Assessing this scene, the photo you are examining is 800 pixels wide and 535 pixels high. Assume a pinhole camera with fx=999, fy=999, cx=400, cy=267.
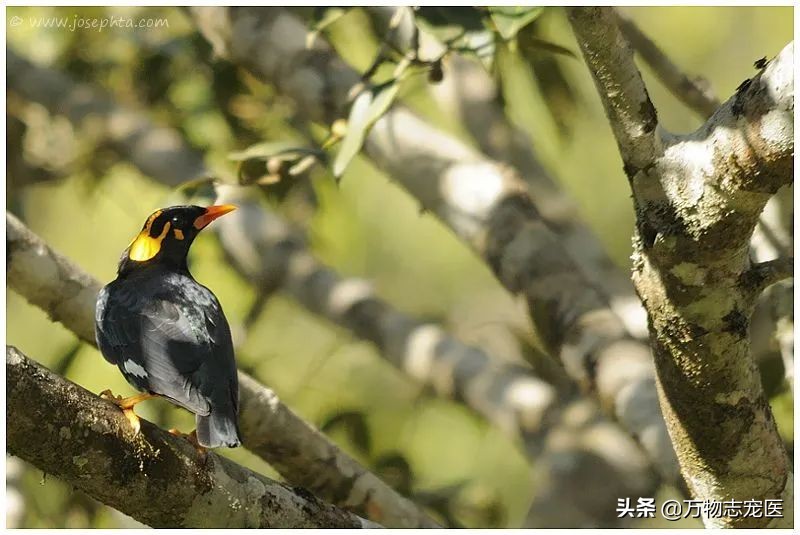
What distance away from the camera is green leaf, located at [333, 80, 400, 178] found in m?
2.89

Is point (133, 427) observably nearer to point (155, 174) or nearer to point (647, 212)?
point (647, 212)

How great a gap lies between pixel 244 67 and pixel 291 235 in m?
0.79

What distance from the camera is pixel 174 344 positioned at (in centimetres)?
274

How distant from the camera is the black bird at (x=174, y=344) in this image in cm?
260

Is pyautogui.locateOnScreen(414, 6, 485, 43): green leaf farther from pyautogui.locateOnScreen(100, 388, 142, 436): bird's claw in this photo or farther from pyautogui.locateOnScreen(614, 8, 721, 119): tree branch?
pyautogui.locateOnScreen(100, 388, 142, 436): bird's claw

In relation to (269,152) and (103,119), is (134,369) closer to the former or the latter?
(269,152)

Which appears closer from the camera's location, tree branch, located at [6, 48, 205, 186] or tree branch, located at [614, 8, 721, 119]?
tree branch, located at [614, 8, 721, 119]

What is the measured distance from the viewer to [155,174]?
15.6 ft

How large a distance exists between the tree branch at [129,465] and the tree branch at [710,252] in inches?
39.1

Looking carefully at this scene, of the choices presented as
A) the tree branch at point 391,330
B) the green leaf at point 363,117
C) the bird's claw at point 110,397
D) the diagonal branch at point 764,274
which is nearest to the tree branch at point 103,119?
the tree branch at point 391,330

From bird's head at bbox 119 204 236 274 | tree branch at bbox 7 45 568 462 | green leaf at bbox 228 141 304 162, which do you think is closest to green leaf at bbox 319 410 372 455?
tree branch at bbox 7 45 568 462

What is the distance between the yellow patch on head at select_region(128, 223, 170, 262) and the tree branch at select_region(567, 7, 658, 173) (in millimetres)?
1554

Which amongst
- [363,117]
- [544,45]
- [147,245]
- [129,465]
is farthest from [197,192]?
[129,465]

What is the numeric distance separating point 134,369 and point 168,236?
664 millimetres
